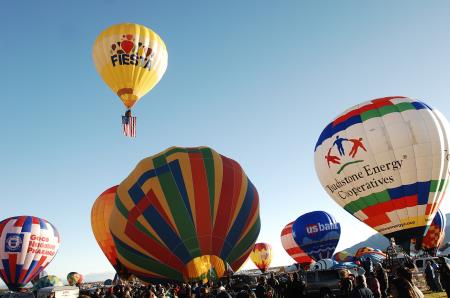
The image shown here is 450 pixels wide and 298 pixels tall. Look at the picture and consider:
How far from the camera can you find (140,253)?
52.1 ft

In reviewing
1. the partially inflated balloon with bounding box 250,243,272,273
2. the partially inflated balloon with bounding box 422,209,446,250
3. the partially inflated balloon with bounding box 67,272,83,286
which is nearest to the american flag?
the partially inflated balloon with bounding box 422,209,446,250

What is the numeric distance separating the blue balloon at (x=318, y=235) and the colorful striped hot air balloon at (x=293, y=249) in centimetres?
291

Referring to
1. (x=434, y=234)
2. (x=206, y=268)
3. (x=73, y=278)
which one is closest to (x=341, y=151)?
(x=206, y=268)

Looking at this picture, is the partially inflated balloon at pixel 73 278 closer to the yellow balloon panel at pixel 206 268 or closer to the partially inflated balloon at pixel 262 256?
the partially inflated balloon at pixel 262 256

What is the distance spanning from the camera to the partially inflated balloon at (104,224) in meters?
27.8

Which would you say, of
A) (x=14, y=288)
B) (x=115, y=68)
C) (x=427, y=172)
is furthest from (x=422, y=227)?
(x=14, y=288)

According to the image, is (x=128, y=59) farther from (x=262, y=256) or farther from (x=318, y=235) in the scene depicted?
(x=262, y=256)

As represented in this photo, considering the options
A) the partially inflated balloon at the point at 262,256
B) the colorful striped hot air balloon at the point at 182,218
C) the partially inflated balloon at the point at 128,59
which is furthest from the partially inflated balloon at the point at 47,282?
the colorful striped hot air balloon at the point at 182,218

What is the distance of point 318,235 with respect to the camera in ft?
120

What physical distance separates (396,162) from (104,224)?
61.5 ft

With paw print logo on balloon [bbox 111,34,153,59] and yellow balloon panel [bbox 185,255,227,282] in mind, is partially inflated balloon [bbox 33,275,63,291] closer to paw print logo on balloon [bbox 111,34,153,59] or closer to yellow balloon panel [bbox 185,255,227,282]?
paw print logo on balloon [bbox 111,34,153,59]

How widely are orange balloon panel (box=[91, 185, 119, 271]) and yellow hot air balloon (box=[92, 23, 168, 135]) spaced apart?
7703mm

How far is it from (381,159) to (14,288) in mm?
28001

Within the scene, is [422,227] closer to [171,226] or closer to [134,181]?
[171,226]
